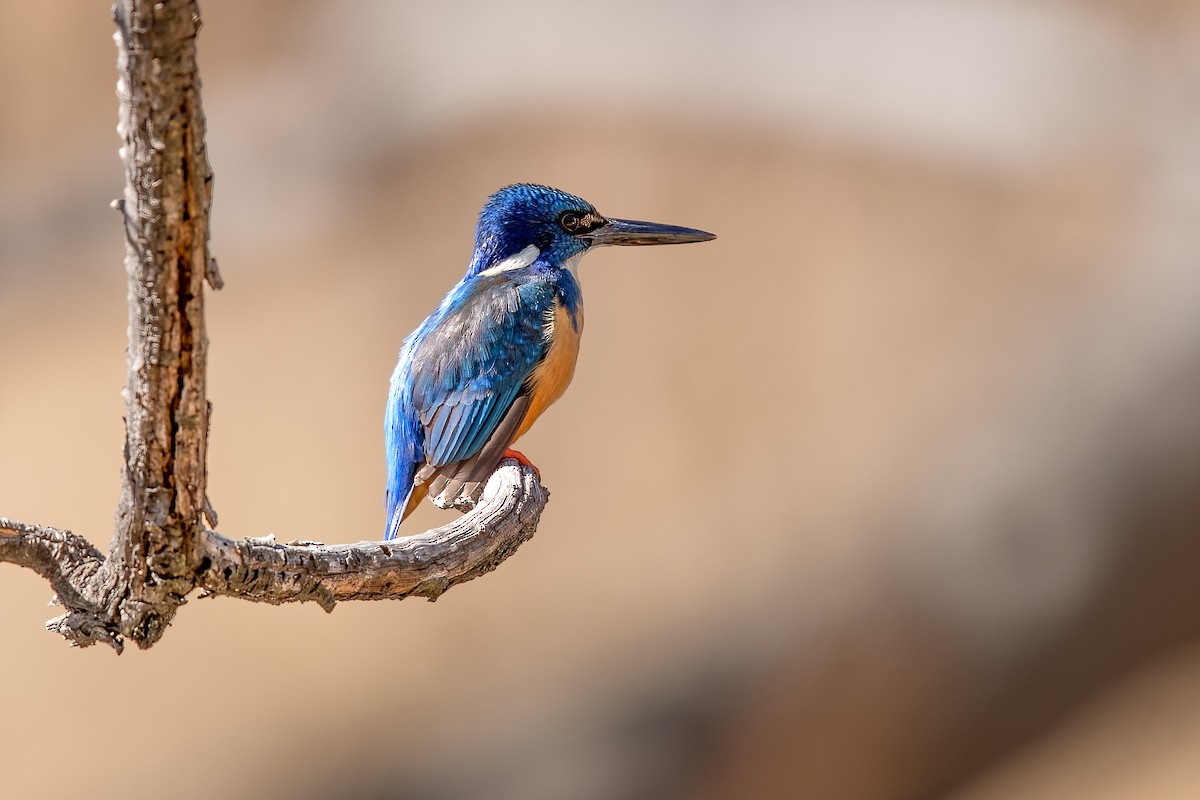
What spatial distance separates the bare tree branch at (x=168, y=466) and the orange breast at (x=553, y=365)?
633 mm

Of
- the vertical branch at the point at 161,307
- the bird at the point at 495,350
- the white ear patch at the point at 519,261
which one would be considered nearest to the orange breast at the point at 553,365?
the bird at the point at 495,350

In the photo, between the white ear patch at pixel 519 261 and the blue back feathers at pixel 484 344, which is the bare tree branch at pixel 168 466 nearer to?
the blue back feathers at pixel 484 344

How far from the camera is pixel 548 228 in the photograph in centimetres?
243

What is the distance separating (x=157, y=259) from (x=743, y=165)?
15.0ft

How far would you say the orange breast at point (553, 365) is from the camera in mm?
Result: 2264

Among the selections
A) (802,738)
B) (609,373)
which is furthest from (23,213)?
(802,738)

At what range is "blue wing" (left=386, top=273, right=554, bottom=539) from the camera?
84.7 inches

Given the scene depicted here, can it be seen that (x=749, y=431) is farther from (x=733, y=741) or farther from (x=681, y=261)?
(x=733, y=741)

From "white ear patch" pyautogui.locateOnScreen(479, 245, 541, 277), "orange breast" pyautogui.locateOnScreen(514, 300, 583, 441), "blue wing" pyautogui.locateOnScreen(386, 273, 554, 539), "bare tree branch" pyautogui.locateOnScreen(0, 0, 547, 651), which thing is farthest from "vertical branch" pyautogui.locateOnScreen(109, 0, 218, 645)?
"white ear patch" pyautogui.locateOnScreen(479, 245, 541, 277)

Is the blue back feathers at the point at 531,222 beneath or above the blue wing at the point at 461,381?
above

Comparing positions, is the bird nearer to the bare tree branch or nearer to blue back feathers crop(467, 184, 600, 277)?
blue back feathers crop(467, 184, 600, 277)

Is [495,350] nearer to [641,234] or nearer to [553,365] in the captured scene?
[553,365]

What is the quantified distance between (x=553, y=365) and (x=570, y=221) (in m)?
0.31

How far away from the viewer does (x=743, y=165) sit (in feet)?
17.7
